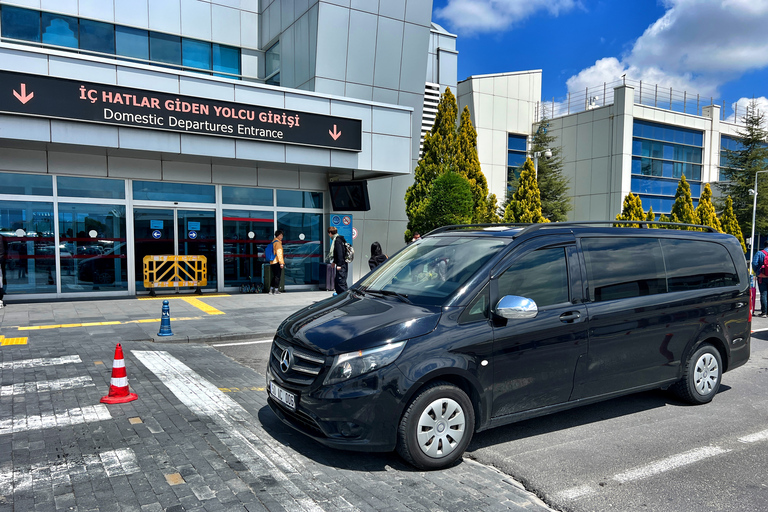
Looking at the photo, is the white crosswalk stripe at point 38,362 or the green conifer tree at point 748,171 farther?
the green conifer tree at point 748,171

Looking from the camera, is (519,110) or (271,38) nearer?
(271,38)

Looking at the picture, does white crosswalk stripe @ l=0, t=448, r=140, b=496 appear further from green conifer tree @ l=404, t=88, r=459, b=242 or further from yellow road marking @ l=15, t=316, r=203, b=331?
green conifer tree @ l=404, t=88, r=459, b=242

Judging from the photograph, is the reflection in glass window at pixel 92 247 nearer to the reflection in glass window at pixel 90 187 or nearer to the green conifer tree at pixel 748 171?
the reflection in glass window at pixel 90 187

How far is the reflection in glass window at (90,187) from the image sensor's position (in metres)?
13.1

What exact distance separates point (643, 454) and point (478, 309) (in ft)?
5.97

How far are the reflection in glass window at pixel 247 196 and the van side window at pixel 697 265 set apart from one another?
12.3m

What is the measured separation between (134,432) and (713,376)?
5.82 metres

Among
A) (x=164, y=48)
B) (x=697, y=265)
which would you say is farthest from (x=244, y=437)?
(x=164, y=48)

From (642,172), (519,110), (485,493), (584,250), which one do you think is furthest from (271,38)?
(642,172)

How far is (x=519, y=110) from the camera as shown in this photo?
34.3m

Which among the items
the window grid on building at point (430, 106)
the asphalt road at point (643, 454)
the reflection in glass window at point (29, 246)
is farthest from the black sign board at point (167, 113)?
the asphalt road at point (643, 454)

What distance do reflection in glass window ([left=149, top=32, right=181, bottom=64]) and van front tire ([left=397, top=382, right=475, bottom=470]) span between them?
16.5 meters

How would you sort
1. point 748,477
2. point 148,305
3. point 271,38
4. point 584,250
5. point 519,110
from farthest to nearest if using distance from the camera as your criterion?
point 519,110 < point 271,38 < point 148,305 < point 584,250 < point 748,477

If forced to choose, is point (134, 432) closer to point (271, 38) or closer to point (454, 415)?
point (454, 415)
